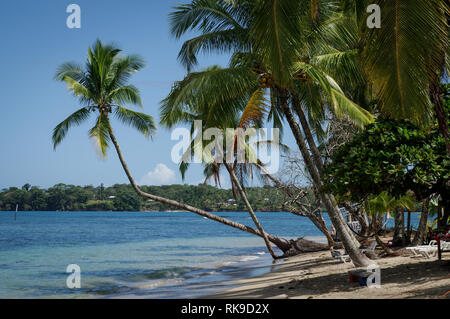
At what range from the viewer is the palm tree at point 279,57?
6.78 meters

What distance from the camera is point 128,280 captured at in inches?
591

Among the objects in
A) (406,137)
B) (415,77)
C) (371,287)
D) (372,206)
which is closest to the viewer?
(415,77)

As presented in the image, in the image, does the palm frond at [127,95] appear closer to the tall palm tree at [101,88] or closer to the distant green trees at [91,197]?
the tall palm tree at [101,88]

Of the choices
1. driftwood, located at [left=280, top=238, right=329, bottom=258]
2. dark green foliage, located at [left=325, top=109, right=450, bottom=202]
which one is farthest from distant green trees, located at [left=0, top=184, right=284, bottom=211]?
dark green foliage, located at [left=325, top=109, right=450, bottom=202]

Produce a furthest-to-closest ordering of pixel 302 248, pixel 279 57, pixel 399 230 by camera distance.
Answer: pixel 302 248, pixel 399 230, pixel 279 57

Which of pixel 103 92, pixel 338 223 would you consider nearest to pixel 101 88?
pixel 103 92

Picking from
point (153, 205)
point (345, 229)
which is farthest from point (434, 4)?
point (153, 205)

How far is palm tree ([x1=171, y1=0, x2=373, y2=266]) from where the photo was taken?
22.2 feet

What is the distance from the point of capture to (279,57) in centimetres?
649

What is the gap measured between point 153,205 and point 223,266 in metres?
107

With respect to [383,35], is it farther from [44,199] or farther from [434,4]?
[44,199]

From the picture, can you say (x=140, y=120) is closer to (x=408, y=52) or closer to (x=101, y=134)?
(x=101, y=134)

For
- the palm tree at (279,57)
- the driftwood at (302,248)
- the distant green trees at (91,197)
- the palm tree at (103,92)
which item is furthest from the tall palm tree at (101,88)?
the distant green trees at (91,197)

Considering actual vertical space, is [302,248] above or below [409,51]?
below
